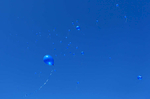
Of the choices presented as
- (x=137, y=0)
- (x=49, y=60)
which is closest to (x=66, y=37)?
(x=49, y=60)

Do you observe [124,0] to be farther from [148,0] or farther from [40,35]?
[40,35]

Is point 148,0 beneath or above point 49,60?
above

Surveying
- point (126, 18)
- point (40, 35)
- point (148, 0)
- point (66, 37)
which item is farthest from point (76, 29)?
point (148, 0)

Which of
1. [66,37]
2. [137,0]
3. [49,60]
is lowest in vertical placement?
[49,60]

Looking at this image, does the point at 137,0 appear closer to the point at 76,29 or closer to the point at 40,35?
the point at 76,29

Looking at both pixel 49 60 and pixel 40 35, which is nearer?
pixel 49 60

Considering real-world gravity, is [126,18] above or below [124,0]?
below

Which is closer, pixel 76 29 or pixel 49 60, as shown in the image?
pixel 49 60
